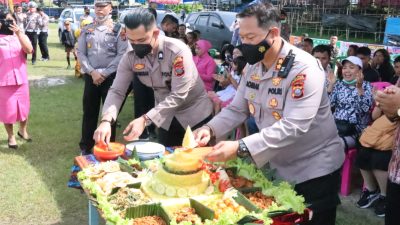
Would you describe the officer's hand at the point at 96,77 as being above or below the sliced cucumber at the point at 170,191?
above

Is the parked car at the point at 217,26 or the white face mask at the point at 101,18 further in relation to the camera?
the parked car at the point at 217,26

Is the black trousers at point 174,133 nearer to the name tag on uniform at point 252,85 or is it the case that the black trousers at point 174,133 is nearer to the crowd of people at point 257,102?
the crowd of people at point 257,102

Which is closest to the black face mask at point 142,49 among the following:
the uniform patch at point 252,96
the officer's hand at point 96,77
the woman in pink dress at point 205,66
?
the uniform patch at point 252,96

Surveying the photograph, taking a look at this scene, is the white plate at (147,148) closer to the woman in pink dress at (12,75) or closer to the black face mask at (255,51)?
the black face mask at (255,51)

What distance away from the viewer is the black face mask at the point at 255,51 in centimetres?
214

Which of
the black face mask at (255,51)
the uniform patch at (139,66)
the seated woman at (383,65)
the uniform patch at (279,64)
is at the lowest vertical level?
the seated woman at (383,65)

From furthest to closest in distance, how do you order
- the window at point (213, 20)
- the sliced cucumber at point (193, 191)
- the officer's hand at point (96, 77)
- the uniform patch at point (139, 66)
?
the window at point (213, 20) < the officer's hand at point (96, 77) < the uniform patch at point (139, 66) < the sliced cucumber at point (193, 191)

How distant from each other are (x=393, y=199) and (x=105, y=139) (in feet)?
5.78

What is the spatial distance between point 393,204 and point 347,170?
189 centimetres

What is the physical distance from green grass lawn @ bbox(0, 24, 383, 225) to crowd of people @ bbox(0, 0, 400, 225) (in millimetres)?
312

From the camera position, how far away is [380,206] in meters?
4.00

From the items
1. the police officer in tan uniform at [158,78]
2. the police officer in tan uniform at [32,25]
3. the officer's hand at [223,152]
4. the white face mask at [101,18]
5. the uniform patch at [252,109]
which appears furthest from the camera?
the police officer in tan uniform at [32,25]

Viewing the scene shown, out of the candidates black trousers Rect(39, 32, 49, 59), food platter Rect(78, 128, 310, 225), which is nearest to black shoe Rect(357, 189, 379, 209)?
food platter Rect(78, 128, 310, 225)

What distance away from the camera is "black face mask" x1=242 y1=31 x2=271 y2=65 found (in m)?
2.14
